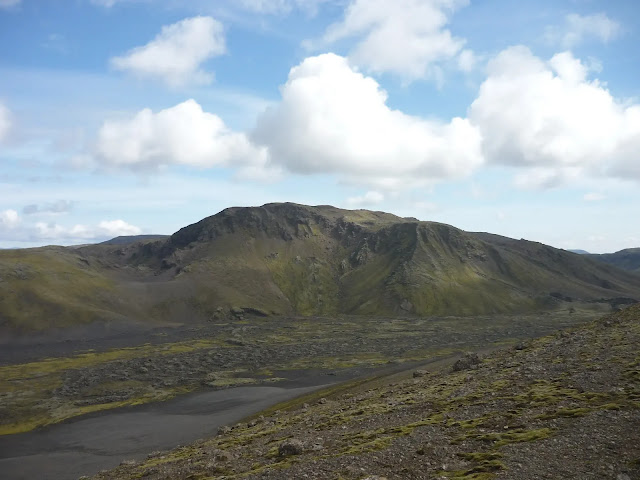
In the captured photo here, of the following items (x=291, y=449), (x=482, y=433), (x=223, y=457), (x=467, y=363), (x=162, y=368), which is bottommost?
(x=162, y=368)

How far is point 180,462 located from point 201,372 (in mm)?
110151

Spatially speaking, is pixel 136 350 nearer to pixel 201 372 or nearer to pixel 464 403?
pixel 201 372

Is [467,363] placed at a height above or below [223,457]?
above

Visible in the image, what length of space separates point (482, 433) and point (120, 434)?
84168 millimetres

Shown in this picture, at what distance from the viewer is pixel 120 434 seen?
298 ft

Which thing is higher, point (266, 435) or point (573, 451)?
point (573, 451)

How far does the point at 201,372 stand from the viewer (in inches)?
5807

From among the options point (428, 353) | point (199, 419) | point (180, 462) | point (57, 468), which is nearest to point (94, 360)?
point (199, 419)

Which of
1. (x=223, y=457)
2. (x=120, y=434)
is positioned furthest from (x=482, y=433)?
(x=120, y=434)

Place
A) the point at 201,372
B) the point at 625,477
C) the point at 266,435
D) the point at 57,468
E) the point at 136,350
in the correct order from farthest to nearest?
the point at 136,350, the point at 201,372, the point at 57,468, the point at 266,435, the point at 625,477

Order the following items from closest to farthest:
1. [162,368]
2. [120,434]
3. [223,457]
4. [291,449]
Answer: [291,449]
[223,457]
[120,434]
[162,368]

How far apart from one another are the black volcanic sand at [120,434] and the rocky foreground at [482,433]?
109 ft

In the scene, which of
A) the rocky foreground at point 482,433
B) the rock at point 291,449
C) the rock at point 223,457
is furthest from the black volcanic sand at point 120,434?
the rock at point 291,449

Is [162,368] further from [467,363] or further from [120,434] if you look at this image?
[467,363]
